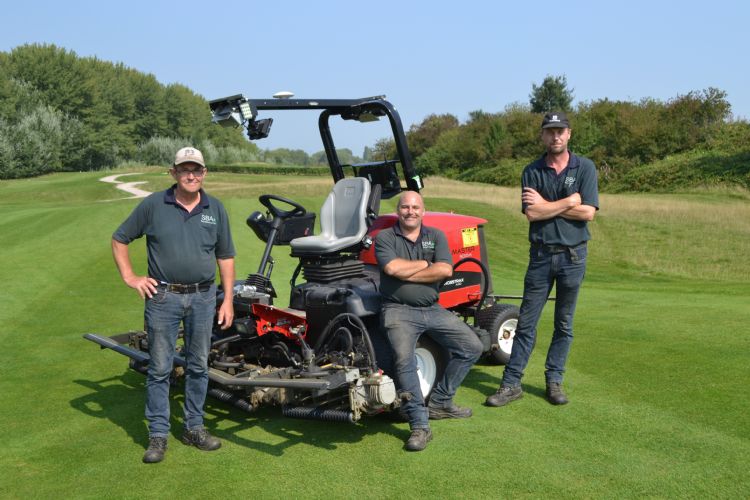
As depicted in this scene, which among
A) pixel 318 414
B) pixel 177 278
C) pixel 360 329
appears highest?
pixel 177 278

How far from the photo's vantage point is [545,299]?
5.52 metres

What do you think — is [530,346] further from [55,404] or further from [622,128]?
[622,128]

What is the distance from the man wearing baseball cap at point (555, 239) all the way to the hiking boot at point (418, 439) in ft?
2.99

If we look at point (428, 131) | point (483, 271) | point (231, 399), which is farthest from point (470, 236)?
point (428, 131)

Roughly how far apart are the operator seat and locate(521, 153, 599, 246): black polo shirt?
4.24 feet

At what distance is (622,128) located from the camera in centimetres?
4222

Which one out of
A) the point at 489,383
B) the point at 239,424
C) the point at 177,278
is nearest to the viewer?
the point at 177,278

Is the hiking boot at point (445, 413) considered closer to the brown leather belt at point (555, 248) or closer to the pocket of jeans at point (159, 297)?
the brown leather belt at point (555, 248)

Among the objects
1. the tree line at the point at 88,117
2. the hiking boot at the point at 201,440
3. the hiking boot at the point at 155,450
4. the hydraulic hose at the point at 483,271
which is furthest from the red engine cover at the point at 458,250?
the tree line at the point at 88,117

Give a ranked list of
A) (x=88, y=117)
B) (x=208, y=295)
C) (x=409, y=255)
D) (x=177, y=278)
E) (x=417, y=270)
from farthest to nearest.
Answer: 1. (x=88, y=117)
2. (x=409, y=255)
3. (x=417, y=270)
4. (x=208, y=295)
5. (x=177, y=278)

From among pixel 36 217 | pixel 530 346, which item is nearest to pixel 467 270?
pixel 530 346

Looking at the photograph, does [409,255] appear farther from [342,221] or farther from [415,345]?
[342,221]

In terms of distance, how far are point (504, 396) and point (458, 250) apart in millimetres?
1458

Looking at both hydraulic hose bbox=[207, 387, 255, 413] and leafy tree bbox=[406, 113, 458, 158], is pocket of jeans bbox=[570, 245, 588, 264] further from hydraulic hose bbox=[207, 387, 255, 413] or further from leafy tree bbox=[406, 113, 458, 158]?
leafy tree bbox=[406, 113, 458, 158]
